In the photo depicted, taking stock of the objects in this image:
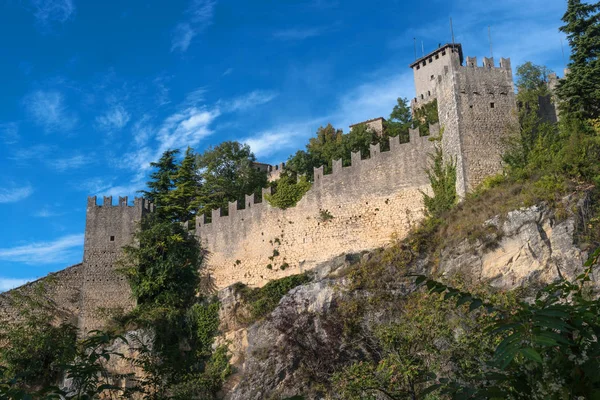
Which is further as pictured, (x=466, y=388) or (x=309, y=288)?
(x=309, y=288)

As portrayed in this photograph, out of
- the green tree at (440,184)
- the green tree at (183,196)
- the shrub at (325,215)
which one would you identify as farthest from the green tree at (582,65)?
the green tree at (183,196)

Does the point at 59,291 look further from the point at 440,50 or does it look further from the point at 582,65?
the point at 440,50

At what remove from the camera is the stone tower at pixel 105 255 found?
103ft

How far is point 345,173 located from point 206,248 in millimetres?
9548

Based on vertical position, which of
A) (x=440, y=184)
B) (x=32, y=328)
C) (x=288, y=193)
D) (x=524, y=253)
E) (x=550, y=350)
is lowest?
(x=32, y=328)

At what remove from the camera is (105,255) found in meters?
32.5

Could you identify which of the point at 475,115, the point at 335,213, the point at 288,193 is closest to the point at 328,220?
the point at 335,213

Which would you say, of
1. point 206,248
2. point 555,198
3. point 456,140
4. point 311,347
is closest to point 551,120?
point 456,140

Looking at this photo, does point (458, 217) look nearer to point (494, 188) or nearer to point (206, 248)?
point (494, 188)

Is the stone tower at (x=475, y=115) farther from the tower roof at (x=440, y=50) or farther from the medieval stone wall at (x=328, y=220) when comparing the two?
the tower roof at (x=440, y=50)

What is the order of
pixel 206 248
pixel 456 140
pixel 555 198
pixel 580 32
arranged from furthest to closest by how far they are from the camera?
pixel 206 248 < pixel 580 32 < pixel 456 140 < pixel 555 198

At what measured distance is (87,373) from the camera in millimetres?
4500

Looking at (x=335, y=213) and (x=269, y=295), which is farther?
(x=335, y=213)

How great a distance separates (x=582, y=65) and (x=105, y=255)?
2647 centimetres
